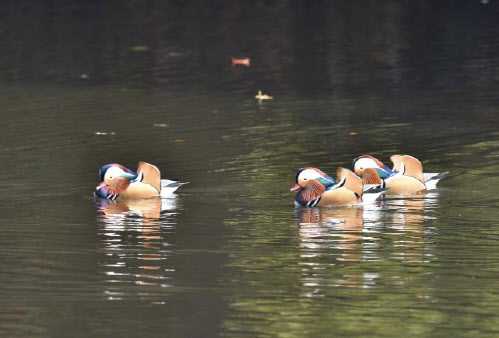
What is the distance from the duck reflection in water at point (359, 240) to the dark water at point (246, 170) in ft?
0.12

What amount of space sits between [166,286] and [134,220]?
337 cm

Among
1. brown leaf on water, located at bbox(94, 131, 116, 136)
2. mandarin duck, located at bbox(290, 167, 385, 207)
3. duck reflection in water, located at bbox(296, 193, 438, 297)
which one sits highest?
brown leaf on water, located at bbox(94, 131, 116, 136)

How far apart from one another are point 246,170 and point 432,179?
7.55 ft

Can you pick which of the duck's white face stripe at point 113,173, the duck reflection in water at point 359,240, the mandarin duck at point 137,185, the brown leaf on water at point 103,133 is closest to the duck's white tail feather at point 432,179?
the duck reflection in water at point 359,240

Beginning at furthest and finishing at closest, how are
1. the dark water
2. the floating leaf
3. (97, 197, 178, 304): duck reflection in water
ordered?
the floating leaf, (97, 197, 178, 304): duck reflection in water, the dark water

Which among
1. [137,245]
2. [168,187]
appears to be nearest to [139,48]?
[168,187]

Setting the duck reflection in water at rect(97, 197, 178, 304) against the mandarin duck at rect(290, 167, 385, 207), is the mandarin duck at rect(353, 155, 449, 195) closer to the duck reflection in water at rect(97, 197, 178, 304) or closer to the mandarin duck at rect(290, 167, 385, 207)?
the mandarin duck at rect(290, 167, 385, 207)

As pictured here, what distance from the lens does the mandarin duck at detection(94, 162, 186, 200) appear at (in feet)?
51.2

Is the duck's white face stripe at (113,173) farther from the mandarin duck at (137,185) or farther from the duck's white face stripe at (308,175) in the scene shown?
the duck's white face stripe at (308,175)

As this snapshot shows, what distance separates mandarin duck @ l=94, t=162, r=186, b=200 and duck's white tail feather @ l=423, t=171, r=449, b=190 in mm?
2525

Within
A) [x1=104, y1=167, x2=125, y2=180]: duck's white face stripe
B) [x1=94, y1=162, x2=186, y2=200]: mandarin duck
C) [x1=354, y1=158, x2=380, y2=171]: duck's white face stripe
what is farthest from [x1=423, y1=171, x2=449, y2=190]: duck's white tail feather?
[x1=104, y1=167, x2=125, y2=180]: duck's white face stripe

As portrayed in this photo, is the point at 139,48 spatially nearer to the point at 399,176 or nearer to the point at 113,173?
the point at 113,173

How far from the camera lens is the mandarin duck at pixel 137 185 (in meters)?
15.6

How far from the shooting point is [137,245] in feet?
43.0
